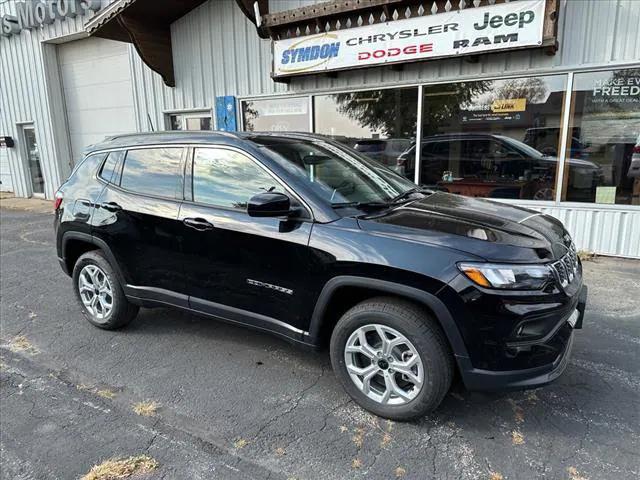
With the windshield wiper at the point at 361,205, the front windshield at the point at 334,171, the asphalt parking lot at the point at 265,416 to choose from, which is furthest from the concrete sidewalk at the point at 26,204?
the windshield wiper at the point at 361,205

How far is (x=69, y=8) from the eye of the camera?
11.1 metres

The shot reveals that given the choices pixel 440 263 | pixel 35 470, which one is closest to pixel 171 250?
pixel 35 470

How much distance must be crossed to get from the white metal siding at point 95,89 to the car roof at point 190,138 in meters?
8.21

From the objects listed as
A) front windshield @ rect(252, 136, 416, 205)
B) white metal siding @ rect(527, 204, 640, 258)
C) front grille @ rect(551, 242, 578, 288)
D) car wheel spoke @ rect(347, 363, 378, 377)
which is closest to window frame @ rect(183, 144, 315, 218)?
front windshield @ rect(252, 136, 416, 205)

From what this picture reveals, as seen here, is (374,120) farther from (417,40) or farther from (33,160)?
(33,160)

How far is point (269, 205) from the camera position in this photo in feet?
9.18

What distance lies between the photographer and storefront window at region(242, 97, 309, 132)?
8.68 meters

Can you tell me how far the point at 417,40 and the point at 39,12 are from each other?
1071 cm

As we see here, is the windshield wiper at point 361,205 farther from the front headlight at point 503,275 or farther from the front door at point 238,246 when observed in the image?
the front headlight at point 503,275

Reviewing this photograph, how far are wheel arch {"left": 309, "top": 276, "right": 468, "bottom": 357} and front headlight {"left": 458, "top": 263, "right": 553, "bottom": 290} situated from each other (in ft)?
0.77

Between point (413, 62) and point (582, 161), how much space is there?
9.55 ft

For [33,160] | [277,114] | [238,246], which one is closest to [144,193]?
[238,246]

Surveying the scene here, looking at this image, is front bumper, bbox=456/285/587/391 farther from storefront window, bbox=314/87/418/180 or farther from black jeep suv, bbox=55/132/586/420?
storefront window, bbox=314/87/418/180

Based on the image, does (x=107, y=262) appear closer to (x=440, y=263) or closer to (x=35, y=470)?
(x=35, y=470)
